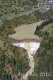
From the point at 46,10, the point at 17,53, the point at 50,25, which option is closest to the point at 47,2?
the point at 46,10

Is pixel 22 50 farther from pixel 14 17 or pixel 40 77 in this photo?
pixel 14 17

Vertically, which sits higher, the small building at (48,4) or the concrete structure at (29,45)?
the concrete structure at (29,45)

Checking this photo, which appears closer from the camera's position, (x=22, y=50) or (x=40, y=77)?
(x=40, y=77)

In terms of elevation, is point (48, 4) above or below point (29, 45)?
below

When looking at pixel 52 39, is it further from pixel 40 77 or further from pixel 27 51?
pixel 40 77

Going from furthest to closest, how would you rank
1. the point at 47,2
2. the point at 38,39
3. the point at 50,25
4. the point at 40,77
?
1. the point at 47,2
2. the point at 50,25
3. the point at 38,39
4. the point at 40,77

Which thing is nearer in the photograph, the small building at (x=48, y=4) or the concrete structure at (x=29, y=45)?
the concrete structure at (x=29, y=45)

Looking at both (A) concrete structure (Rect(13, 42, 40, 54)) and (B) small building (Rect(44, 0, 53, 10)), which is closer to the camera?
(A) concrete structure (Rect(13, 42, 40, 54))

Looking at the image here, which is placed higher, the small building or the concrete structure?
the concrete structure

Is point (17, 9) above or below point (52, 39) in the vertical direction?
below

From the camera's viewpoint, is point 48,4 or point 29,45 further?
point 48,4

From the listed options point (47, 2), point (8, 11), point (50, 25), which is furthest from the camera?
point (47, 2)
